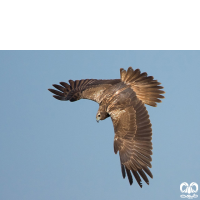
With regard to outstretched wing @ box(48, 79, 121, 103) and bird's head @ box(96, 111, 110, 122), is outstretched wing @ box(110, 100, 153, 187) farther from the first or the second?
outstretched wing @ box(48, 79, 121, 103)

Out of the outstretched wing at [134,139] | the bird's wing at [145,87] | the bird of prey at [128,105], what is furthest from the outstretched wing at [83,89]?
the outstretched wing at [134,139]

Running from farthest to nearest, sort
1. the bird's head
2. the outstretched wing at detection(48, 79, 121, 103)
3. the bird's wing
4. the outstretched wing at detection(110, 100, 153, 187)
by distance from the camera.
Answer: the outstretched wing at detection(48, 79, 121, 103) < the bird's wing < the bird's head < the outstretched wing at detection(110, 100, 153, 187)

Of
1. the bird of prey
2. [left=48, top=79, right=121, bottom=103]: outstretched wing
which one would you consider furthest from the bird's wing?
[left=48, top=79, right=121, bottom=103]: outstretched wing

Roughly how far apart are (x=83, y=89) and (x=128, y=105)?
2460 millimetres

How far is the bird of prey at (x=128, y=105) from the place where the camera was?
11.0 meters

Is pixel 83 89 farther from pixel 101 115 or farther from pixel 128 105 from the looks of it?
pixel 128 105

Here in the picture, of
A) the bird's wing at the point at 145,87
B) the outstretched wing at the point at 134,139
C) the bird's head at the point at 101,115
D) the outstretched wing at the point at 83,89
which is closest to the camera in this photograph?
the outstretched wing at the point at 134,139

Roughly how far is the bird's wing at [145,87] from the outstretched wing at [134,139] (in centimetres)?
84

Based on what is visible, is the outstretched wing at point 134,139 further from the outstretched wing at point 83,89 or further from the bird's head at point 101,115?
the outstretched wing at point 83,89

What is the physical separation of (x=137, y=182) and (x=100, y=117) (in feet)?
8.67

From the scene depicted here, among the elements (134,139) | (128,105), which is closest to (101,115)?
(128,105)

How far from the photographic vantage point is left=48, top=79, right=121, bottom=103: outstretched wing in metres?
13.4

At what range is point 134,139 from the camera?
11.3 m

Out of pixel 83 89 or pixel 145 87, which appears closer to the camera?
pixel 145 87
